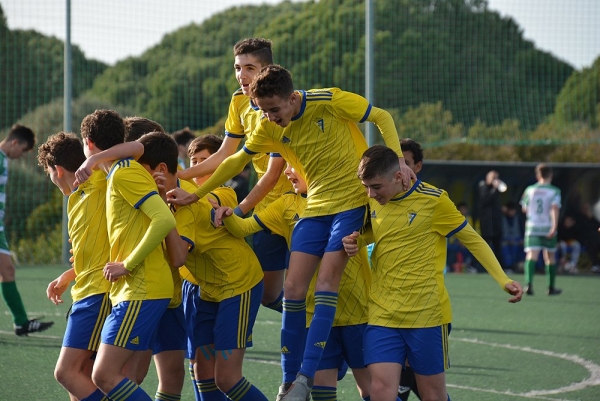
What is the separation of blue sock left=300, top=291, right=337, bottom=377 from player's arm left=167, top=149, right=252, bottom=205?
0.89 m

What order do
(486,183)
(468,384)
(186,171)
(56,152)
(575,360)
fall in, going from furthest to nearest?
(486,183) → (575,360) → (468,384) → (186,171) → (56,152)

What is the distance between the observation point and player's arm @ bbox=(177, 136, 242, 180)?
19.1ft

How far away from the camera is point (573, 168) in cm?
1783

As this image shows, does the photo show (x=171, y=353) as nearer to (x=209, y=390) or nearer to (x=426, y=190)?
(x=209, y=390)

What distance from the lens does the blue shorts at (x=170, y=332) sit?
17.5ft

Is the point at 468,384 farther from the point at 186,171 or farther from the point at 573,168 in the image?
the point at 573,168

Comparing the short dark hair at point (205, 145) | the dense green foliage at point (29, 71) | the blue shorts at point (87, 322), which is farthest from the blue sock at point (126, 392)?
the dense green foliage at point (29, 71)

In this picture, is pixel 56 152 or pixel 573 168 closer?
pixel 56 152

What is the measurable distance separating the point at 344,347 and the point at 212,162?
1493 mm

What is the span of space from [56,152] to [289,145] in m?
1.36

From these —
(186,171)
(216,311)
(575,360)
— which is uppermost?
(186,171)

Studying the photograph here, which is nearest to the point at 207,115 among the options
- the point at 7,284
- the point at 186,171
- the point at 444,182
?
→ the point at 444,182

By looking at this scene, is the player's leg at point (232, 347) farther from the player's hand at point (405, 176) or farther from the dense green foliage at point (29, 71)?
the dense green foliage at point (29, 71)

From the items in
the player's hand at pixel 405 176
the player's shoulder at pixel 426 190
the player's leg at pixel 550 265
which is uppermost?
the player's hand at pixel 405 176
